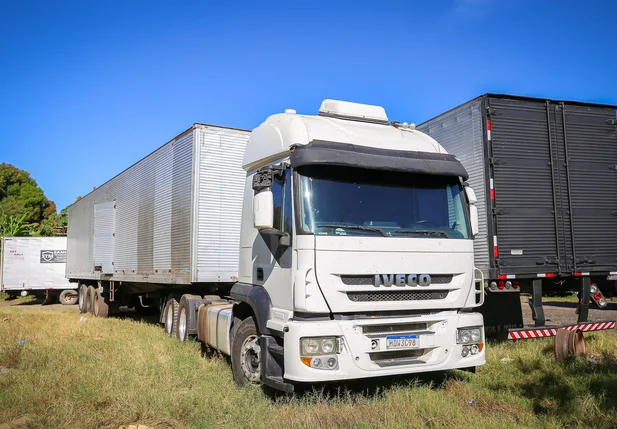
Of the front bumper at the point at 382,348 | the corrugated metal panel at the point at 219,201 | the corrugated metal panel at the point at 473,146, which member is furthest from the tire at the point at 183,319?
the front bumper at the point at 382,348

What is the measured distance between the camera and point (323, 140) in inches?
236

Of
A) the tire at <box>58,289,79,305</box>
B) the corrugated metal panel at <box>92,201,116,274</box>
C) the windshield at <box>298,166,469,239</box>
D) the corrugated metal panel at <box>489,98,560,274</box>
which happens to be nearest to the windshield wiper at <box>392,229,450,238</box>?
the windshield at <box>298,166,469,239</box>

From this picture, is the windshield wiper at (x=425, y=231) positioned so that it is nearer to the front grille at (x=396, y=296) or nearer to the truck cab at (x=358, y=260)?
the truck cab at (x=358, y=260)

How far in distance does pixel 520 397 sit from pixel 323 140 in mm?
3610

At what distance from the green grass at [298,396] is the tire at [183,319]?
1.72 meters

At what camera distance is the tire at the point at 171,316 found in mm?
11281

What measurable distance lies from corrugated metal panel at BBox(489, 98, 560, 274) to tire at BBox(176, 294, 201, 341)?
19.3 feet

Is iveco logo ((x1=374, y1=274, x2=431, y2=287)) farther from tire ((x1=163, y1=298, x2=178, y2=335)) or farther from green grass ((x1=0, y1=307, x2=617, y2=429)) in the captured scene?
tire ((x1=163, y1=298, x2=178, y2=335))

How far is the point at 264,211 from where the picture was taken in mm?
5664

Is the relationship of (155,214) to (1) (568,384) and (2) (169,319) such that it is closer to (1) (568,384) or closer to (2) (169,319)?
(2) (169,319)

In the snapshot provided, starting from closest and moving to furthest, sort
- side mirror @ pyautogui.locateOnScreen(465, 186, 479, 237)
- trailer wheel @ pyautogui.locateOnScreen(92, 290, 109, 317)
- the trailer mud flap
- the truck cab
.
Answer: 1. the truck cab
2. side mirror @ pyautogui.locateOnScreen(465, 186, 479, 237)
3. the trailer mud flap
4. trailer wheel @ pyautogui.locateOnScreen(92, 290, 109, 317)

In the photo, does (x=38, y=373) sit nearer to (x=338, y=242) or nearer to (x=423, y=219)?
(x=338, y=242)

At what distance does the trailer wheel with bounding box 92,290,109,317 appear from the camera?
1708 cm

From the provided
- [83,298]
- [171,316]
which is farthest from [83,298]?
[171,316]
